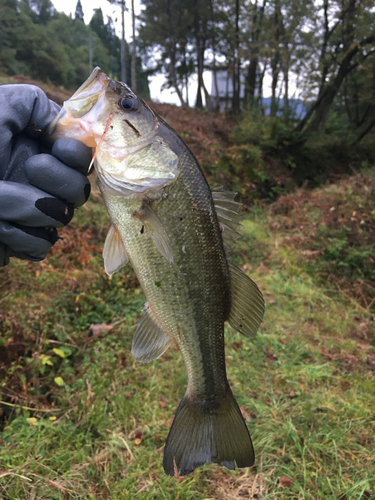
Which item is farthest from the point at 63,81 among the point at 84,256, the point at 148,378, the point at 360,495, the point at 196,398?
the point at 360,495

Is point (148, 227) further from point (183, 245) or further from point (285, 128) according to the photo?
point (285, 128)

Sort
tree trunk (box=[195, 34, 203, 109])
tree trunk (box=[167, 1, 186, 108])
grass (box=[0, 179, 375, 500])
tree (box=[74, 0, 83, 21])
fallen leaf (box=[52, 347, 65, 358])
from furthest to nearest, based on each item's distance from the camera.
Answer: tree trunk (box=[167, 1, 186, 108])
tree trunk (box=[195, 34, 203, 109])
tree (box=[74, 0, 83, 21])
fallen leaf (box=[52, 347, 65, 358])
grass (box=[0, 179, 375, 500])

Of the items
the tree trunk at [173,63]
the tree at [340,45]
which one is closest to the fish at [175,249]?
the tree at [340,45]

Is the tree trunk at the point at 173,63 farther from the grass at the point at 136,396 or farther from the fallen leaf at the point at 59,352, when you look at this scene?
the fallen leaf at the point at 59,352

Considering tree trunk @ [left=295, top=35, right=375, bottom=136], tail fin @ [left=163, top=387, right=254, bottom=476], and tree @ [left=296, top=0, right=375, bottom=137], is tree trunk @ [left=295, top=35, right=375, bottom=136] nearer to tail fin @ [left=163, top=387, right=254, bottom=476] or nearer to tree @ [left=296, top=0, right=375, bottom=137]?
tree @ [left=296, top=0, right=375, bottom=137]

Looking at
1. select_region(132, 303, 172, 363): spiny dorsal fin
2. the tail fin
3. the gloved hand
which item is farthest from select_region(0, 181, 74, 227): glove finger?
the tail fin

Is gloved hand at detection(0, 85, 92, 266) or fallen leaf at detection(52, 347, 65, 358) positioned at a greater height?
gloved hand at detection(0, 85, 92, 266)

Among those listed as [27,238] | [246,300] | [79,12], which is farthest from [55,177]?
[79,12]
